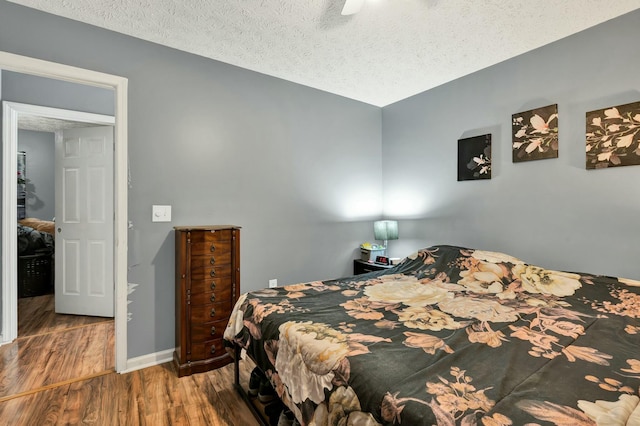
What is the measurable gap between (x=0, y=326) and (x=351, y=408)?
131 inches

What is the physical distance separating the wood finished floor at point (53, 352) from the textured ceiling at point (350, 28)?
260 centimetres

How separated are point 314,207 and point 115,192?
1846mm

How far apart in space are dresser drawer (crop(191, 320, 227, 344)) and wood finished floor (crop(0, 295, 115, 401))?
71cm

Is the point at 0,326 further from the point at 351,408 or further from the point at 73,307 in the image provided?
the point at 351,408

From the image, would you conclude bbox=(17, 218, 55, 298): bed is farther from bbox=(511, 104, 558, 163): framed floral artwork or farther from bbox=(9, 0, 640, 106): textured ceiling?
bbox=(511, 104, 558, 163): framed floral artwork

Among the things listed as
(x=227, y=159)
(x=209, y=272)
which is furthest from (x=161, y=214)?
(x=227, y=159)

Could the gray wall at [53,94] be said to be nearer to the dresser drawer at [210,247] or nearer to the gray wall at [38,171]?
the dresser drawer at [210,247]

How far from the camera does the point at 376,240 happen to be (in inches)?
154

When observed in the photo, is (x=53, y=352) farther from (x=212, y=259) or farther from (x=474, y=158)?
(x=474, y=158)

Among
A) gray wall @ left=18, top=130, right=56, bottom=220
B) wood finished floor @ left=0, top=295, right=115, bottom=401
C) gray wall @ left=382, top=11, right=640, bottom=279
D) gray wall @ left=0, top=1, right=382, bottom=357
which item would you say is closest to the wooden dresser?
gray wall @ left=0, top=1, right=382, bottom=357

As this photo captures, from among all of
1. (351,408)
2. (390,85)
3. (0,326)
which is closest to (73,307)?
(0,326)

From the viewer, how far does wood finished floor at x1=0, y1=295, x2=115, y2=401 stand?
2178 mm

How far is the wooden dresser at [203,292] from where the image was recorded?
7.50ft

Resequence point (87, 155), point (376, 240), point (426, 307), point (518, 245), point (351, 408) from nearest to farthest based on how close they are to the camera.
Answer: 1. point (351, 408)
2. point (426, 307)
3. point (518, 245)
4. point (87, 155)
5. point (376, 240)
